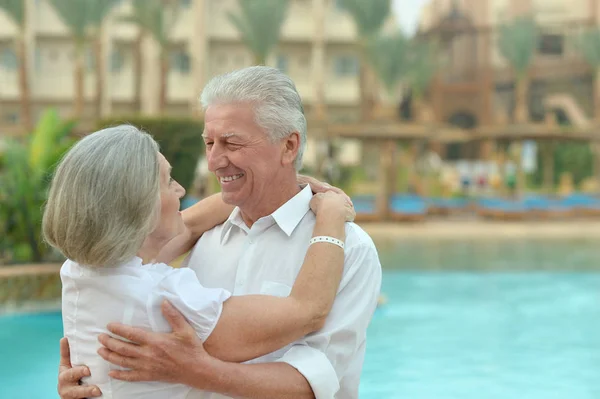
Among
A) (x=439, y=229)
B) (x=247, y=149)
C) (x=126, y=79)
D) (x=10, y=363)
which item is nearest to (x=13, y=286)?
(x=10, y=363)

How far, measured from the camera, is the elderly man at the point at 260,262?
189 centimetres

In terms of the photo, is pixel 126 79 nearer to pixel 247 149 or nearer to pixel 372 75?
pixel 372 75

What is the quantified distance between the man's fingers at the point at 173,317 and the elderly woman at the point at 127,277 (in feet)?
0.05

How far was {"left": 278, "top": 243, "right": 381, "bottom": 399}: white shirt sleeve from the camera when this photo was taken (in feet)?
6.74

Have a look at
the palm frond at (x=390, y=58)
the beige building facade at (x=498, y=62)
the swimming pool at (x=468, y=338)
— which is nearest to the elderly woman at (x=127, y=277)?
the swimming pool at (x=468, y=338)

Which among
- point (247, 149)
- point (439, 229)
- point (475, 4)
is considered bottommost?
point (439, 229)

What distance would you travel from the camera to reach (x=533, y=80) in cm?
4203

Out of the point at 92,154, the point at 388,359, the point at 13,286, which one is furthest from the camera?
the point at 13,286

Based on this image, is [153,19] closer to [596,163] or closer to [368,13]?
[368,13]

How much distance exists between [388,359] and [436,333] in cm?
130

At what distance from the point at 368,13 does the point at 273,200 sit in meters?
29.7

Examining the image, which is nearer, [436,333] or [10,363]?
[10,363]

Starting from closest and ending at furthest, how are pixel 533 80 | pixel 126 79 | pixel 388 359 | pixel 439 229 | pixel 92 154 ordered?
pixel 92 154
pixel 388 359
pixel 439 229
pixel 126 79
pixel 533 80

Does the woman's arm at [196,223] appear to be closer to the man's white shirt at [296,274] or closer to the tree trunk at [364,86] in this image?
the man's white shirt at [296,274]
